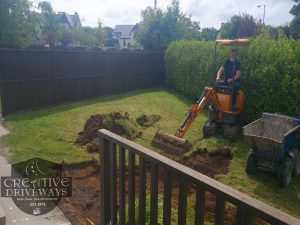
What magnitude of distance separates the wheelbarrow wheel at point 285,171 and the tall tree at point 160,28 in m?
14.3

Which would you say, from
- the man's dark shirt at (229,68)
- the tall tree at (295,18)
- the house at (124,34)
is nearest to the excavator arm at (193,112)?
the man's dark shirt at (229,68)

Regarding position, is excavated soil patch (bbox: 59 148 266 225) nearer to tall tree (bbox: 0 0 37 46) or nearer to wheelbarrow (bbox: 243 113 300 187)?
wheelbarrow (bbox: 243 113 300 187)

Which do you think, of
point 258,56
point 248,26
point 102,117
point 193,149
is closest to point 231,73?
point 258,56

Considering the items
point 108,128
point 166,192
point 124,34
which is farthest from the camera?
point 124,34

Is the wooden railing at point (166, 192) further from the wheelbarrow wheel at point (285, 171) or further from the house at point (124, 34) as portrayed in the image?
the house at point (124, 34)

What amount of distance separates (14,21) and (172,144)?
10358mm

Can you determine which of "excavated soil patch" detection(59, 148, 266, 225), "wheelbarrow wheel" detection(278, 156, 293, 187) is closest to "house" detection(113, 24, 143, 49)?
"excavated soil patch" detection(59, 148, 266, 225)

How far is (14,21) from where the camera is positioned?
45.0ft

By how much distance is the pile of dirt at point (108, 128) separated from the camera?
7707mm

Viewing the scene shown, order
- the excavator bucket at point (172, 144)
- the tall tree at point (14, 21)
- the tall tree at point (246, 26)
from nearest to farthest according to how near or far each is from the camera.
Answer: the excavator bucket at point (172, 144) → the tall tree at point (14, 21) → the tall tree at point (246, 26)

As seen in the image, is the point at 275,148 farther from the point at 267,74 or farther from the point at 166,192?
the point at 166,192

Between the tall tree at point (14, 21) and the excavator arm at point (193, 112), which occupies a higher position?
the tall tree at point (14, 21)

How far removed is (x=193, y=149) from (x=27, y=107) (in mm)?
6947

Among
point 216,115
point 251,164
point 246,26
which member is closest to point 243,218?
point 251,164
